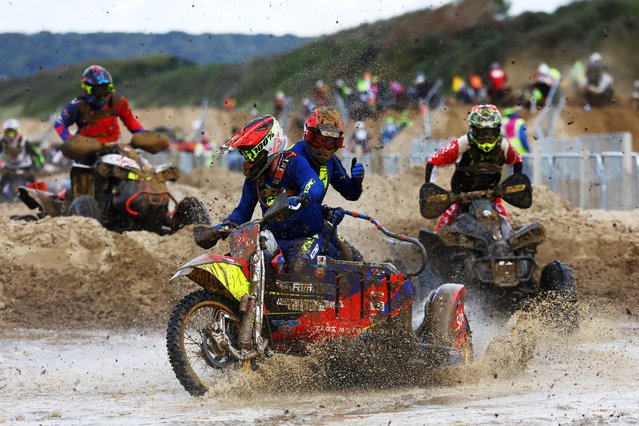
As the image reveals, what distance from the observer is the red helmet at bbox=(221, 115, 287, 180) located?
8008 millimetres

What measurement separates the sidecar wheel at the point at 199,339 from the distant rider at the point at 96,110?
25.9 feet

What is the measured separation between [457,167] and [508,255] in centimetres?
134

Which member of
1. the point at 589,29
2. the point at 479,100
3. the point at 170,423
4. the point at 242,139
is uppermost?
the point at 589,29

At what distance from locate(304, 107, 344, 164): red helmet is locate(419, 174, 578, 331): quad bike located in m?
2.87

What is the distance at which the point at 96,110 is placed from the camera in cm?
1521

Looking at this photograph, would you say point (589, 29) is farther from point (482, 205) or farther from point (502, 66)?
point (482, 205)

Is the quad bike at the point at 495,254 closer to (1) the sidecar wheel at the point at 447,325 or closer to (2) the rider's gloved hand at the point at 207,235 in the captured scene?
(1) the sidecar wheel at the point at 447,325

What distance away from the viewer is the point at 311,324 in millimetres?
7801

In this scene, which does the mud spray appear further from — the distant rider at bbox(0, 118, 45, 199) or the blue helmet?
the distant rider at bbox(0, 118, 45, 199)

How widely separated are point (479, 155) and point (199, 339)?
15.7 feet

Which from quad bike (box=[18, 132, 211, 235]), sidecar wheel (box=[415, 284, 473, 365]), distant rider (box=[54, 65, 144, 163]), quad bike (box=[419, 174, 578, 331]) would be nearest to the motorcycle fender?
sidecar wheel (box=[415, 284, 473, 365])

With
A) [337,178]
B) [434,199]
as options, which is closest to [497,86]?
[434,199]

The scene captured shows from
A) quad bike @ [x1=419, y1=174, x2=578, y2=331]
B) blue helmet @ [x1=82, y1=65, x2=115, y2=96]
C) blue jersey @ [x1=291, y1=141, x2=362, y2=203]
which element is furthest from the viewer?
blue helmet @ [x1=82, y1=65, x2=115, y2=96]

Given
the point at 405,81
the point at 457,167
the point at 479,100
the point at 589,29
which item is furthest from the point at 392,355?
the point at 589,29
